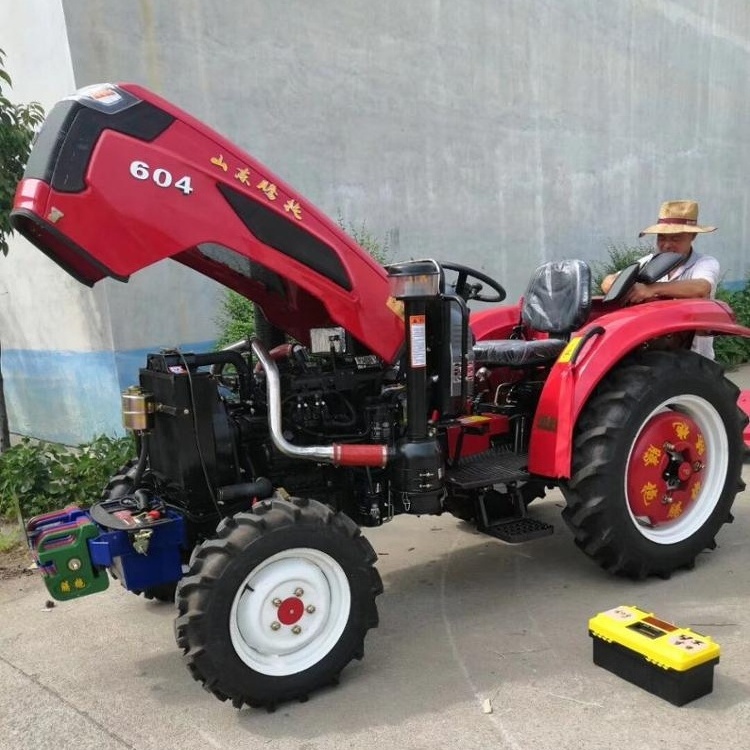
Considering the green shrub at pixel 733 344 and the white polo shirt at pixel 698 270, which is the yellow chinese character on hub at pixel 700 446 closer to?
the white polo shirt at pixel 698 270

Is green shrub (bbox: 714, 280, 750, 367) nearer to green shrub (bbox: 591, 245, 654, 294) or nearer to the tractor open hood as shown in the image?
green shrub (bbox: 591, 245, 654, 294)

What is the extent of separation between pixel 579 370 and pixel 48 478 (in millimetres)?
3517

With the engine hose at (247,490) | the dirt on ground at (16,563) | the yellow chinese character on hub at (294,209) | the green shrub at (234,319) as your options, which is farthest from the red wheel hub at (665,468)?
the dirt on ground at (16,563)

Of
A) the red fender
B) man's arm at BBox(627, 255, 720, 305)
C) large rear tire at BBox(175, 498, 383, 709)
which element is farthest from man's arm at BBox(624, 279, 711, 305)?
large rear tire at BBox(175, 498, 383, 709)

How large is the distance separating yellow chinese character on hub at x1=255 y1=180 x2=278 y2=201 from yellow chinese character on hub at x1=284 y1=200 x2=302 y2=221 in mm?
56

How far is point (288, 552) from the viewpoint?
2885 mm

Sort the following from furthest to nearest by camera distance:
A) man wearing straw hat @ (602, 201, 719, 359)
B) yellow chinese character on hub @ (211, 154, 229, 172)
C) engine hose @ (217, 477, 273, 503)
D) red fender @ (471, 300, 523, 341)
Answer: red fender @ (471, 300, 523, 341)
man wearing straw hat @ (602, 201, 719, 359)
engine hose @ (217, 477, 273, 503)
yellow chinese character on hub @ (211, 154, 229, 172)

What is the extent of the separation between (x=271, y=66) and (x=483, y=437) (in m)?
4.37

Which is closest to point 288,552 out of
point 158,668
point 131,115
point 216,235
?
point 158,668

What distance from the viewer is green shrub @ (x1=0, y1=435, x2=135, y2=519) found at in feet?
16.6

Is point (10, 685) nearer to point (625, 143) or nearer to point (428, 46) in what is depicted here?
point (428, 46)

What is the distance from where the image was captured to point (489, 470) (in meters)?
3.81

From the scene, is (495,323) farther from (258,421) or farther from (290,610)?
(290,610)

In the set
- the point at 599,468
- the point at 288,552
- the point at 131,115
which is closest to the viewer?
the point at 131,115
